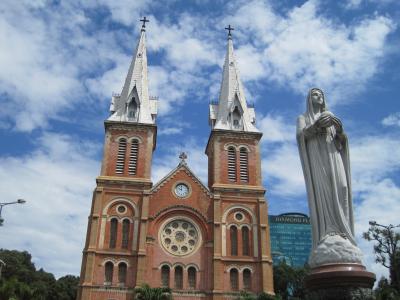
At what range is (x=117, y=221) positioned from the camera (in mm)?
33156

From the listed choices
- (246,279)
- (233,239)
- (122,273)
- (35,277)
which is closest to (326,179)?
(122,273)

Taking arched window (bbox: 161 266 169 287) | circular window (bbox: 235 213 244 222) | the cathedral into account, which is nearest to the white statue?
the cathedral

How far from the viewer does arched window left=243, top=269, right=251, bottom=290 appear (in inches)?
1259

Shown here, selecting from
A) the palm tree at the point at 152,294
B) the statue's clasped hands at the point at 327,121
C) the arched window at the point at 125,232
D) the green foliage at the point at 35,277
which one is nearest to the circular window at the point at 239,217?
the arched window at the point at 125,232

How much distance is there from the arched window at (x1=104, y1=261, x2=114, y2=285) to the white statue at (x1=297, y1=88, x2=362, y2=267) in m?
26.1

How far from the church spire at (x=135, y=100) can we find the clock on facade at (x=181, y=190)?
598 cm

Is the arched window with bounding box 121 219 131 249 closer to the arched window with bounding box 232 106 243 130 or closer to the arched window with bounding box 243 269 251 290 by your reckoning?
the arched window with bounding box 243 269 251 290

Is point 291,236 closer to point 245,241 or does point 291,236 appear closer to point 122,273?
point 245,241

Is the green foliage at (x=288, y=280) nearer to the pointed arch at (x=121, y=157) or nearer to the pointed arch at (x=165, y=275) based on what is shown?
the pointed arch at (x=165, y=275)

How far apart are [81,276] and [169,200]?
8.43 m

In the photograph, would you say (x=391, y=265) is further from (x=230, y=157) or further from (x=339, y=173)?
(x=339, y=173)

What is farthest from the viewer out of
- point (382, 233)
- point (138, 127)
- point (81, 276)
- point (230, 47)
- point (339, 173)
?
point (230, 47)

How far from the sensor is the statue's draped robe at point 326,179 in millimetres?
6992

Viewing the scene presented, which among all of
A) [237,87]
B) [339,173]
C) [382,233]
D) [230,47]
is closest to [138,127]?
[237,87]
